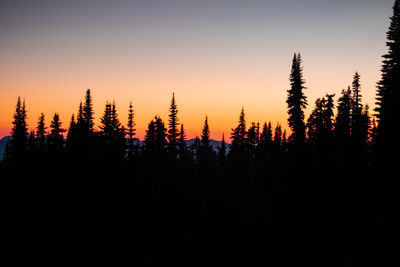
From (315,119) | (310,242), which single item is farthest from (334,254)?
(315,119)

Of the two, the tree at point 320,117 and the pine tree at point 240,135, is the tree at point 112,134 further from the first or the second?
the tree at point 320,117

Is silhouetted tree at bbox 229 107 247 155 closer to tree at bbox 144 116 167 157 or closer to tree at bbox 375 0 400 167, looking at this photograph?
tree at bbox 144 116 167 157

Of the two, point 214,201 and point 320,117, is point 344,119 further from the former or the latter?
point 214,201

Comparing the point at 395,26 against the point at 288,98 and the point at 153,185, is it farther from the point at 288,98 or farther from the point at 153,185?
the point at 153,185

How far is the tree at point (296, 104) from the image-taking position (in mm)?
38688

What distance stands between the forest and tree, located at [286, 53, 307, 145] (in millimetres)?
157

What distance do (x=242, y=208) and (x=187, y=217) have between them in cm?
788

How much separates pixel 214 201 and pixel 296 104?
64.4ft

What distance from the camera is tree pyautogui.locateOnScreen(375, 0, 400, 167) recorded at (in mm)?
22656

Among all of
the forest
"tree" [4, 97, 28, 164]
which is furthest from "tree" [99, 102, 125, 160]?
"tree" [4, 97, 28, 164]

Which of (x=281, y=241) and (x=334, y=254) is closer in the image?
(x=334, y=254)

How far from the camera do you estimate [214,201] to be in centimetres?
3881

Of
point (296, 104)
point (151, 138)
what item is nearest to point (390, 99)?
point (296, 104)

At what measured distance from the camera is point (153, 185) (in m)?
37.9
